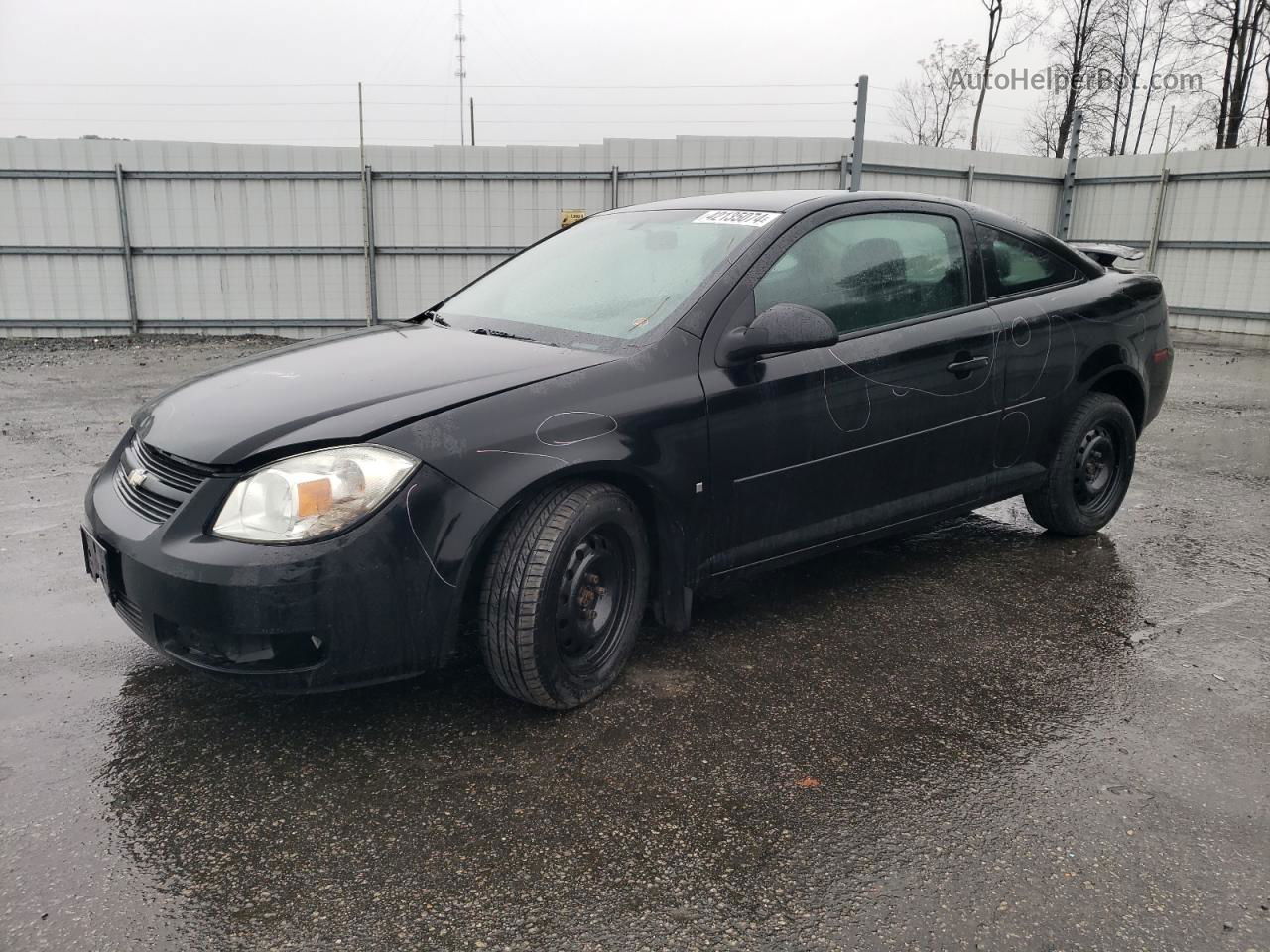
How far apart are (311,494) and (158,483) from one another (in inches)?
22.2

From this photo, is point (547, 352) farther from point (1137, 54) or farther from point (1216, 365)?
point (1137, 54)

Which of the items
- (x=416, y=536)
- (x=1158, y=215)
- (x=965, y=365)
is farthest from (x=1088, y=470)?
(x=1158, y=215)

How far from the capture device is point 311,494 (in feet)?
8.39

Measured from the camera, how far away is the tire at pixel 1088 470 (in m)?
4.43

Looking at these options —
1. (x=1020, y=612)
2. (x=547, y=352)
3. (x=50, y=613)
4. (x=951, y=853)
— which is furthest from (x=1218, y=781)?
(x=50, y=613)

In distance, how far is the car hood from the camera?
8.74 ft

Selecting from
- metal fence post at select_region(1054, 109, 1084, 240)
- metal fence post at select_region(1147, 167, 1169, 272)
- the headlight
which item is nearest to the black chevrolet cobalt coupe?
the headlight

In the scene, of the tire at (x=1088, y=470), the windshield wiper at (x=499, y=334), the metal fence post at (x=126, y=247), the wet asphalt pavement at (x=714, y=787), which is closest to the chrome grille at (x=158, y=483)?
the wet asphalt pavement at (x=714, y=787)

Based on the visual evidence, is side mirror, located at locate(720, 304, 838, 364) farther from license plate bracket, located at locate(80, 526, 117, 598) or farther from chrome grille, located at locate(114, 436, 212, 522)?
license plate bracket, located at locate(80, 526, 117, 598)

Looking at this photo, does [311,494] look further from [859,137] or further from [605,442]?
[859,137]

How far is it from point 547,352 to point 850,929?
6.12ft

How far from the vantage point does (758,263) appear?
3.38 m

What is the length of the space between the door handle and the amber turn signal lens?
2397 millimetres

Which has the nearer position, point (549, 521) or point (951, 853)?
point (951, 853)
